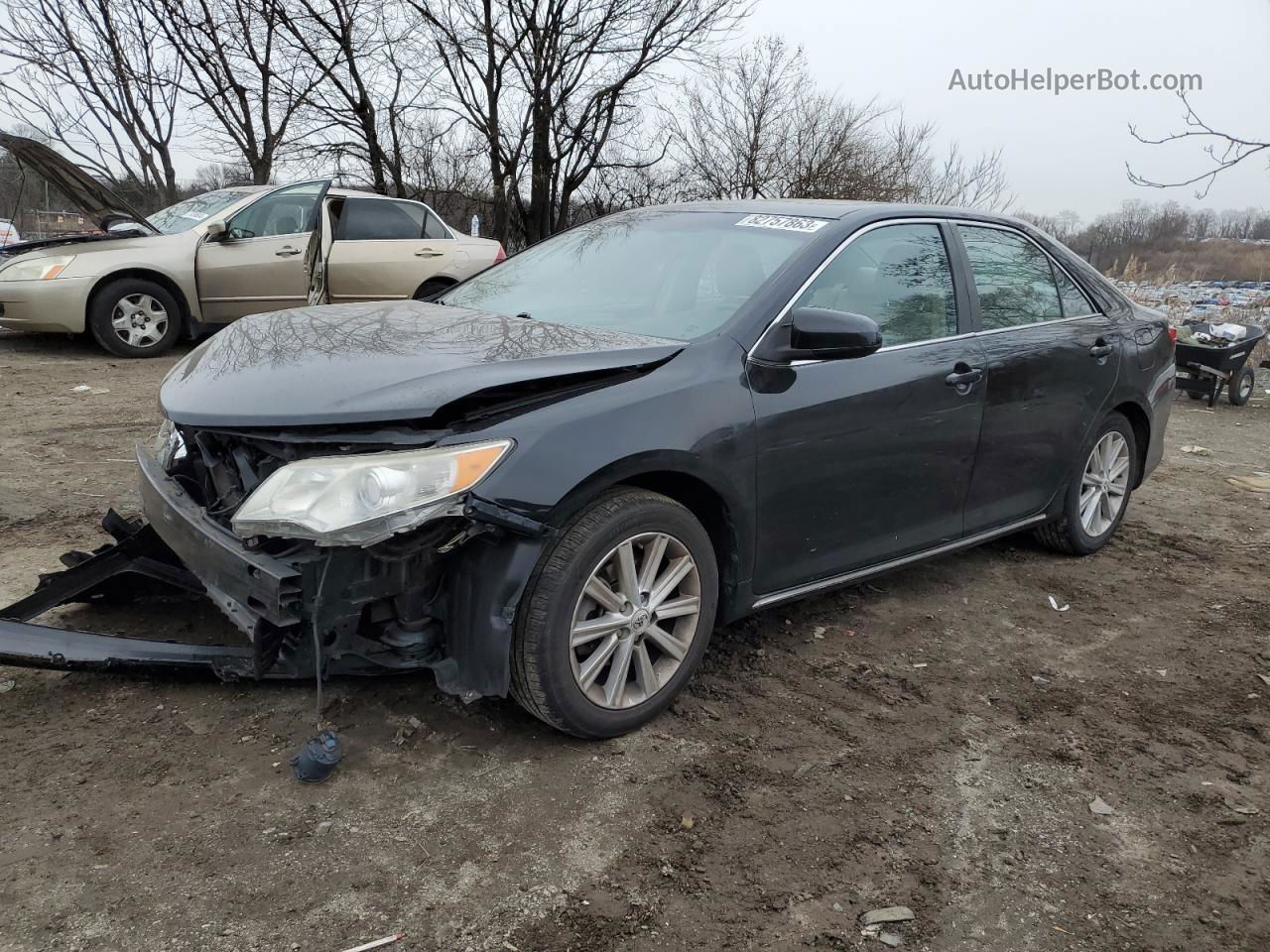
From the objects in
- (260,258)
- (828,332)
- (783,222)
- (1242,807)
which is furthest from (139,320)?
(1242,807)

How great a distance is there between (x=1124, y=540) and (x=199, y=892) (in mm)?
4676

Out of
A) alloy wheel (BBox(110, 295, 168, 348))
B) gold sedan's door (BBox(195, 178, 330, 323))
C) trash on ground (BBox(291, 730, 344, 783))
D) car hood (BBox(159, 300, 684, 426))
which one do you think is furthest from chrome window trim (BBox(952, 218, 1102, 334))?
alloy wheel (BBox(110, 295, 168, 348))

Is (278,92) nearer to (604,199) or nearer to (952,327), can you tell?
(604,199)

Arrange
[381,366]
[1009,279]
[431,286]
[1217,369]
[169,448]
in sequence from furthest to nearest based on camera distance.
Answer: [431,286], [1217,369], [1009,279], [169,448], [381,366]

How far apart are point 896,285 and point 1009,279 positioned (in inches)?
31.5

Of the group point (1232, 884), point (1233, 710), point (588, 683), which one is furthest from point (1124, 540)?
point (588, 683)

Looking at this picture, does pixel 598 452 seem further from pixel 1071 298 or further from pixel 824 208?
pixel 1071 298

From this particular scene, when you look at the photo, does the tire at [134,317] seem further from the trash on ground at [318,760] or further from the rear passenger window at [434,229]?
the trash on ground at [318,760]

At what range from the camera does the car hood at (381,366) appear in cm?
240

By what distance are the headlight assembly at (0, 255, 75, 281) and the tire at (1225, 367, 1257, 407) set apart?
11708 millimetres

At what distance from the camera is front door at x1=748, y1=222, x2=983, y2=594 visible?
3.04 meters

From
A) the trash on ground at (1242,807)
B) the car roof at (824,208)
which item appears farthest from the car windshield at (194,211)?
the trash on ground at (1242,807)

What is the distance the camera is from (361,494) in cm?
230

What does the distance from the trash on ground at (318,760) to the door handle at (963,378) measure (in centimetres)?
243
